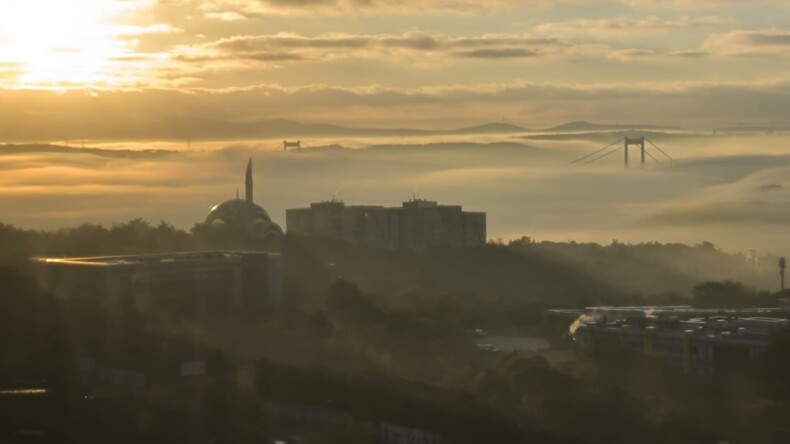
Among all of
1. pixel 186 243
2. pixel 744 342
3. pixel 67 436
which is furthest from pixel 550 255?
pixel 67 436

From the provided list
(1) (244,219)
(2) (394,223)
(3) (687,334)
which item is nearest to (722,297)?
(3) (687,334)

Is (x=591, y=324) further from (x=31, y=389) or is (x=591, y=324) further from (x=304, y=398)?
(x=31, y=389)

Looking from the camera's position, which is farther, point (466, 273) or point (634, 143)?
point (634, 143)

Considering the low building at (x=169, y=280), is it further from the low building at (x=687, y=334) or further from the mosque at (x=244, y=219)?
the mosque at (x=244, y=219)

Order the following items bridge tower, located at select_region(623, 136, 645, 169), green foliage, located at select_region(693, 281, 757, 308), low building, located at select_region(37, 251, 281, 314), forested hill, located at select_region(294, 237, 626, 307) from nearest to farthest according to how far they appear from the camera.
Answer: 1. low building, located at select_region(37, 251, 281, 314)
2. green foliage, located at select_region(693, 281, 757, 308)
3. forested hill, located at select_region(294, 237, 626, 307)
4. bridge tower, located at select_region(623, 136, 645, 169)

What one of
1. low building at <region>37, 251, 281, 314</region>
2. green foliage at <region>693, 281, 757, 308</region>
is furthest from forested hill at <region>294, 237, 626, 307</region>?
low building at <region>37, 251, 281, 314</region>

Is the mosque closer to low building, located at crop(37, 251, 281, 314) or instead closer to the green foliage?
low building, located at crop(37, 251, 281, 314)

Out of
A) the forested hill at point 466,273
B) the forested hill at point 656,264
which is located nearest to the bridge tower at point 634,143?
the forested hill at point 656,264

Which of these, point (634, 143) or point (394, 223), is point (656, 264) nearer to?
point (394, 223)
